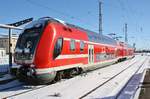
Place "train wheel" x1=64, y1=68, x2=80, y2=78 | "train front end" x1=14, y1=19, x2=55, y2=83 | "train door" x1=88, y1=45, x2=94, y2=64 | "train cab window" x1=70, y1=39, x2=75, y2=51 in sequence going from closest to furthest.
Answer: "train front end" x1=14, y1=19, x2=55, y2=83
"train cab window" x1=70, y1=39, x2=75, y2=51
"train wheel" x1=64, y1=68, x2=80, y2=78
"train door" x1=88, y1=45, x2=94, y2=64

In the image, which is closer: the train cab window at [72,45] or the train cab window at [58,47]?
the train cab window at [58,47]

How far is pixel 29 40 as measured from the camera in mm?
14633

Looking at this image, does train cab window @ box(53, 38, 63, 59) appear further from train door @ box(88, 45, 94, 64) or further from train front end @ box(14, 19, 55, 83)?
train door @ box(88, 45, 94, 64)

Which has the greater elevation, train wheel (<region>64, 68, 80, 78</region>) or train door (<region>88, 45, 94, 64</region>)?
train door (<region>88, 45, 94, 64</region>)

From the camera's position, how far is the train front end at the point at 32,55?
13.9m

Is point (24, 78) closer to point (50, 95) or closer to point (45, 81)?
point (45, 81)

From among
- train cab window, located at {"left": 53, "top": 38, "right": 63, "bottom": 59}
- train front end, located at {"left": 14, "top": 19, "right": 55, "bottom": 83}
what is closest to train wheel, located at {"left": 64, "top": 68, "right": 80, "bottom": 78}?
train cab window, located at {"left": 53, "top": 38, "right": 63, "bottom": 59}

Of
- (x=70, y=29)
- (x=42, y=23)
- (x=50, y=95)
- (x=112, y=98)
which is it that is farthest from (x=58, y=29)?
(x=112, y=98)

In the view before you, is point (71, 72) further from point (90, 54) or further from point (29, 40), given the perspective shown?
point (90, 54)

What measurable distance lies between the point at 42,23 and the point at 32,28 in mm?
567

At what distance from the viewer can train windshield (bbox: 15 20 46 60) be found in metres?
14.2

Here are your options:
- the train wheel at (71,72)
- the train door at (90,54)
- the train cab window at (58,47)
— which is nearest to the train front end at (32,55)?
the train cab window at (58,47)

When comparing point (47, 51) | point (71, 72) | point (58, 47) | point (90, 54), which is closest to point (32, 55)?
point (47, 51)

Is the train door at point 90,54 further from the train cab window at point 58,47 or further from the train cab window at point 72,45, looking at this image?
the train cab window at point 58,47
